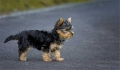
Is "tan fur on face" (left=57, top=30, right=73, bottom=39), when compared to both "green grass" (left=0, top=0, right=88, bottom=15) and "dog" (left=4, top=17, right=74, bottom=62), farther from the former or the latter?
"green grass" (left=0, top=0, right=88, bottom=15)

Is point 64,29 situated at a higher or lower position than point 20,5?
lower

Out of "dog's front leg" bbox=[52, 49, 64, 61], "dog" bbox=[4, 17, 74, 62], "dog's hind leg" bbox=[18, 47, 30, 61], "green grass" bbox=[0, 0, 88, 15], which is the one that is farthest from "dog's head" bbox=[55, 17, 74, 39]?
"green grass" bbox=[0, 0, 88, 15]

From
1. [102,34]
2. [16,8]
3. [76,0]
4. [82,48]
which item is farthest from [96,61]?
[76,0]

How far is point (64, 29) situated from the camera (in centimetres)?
1159

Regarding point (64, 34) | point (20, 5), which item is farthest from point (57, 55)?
point (20, 5)

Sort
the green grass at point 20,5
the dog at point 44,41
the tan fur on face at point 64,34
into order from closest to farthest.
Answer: the tan fur on face at point 64,34 → the dog at point 44,41 → the green grass at point 20,5

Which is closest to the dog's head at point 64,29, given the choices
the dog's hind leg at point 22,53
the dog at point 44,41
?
the dog at point 44,41

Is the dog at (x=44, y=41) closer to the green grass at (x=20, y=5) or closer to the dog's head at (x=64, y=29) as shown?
the dog's head at (x=64, y=29)

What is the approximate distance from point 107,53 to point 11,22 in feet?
36.4

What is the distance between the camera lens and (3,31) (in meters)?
20.0

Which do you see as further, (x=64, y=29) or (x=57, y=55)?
(x=57, y=55)

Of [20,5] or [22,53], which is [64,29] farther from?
[20,5]

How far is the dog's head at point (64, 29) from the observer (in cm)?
1151

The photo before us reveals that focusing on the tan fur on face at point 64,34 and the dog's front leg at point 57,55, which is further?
the dog's front leg at point 57,55
